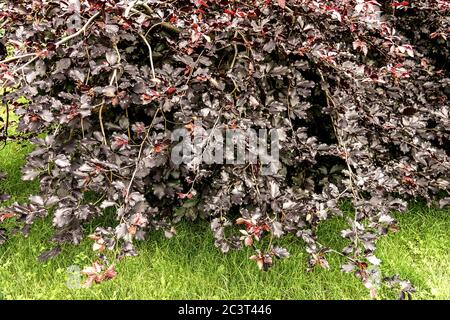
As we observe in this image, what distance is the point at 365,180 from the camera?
2.18 metres

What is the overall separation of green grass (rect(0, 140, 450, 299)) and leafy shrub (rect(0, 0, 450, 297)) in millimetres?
212

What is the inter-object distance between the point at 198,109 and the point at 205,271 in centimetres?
81

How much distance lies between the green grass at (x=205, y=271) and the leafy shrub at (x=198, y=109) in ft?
0.70

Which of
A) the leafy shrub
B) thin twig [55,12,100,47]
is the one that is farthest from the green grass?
thin twig [55,12,100,47]

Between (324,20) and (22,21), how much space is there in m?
1.53

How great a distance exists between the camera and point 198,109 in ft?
7.20

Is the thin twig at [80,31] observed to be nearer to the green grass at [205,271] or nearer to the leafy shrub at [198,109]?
the leafy shrub at [198,109]

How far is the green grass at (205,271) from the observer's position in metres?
2.22

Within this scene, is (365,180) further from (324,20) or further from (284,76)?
(324,20)

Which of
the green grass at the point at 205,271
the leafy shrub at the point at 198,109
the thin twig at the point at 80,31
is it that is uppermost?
the thin twig at the point at 80,31

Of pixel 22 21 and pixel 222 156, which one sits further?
pixel 22 21

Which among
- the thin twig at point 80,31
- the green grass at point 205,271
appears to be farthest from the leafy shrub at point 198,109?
the green grass at point 205,271

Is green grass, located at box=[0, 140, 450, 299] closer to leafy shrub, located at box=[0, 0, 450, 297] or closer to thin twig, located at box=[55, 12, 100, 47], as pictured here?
leafy shrub, located at box=[0, 0, 450, 297]
